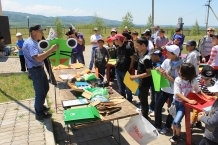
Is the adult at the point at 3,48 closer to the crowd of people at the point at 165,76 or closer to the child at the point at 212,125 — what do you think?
the crowd of people at the point at 165,76

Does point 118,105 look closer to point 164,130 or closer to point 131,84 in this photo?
point 131,84

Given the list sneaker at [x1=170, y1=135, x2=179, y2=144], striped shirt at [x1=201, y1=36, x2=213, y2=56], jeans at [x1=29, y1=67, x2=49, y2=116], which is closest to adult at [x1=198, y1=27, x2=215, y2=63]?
striped shirt at [x1=201, y1=36, x2=213, y2=56]

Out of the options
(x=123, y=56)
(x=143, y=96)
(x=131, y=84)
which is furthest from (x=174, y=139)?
(x=123, y=56)

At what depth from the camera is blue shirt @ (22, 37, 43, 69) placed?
3.53 metres

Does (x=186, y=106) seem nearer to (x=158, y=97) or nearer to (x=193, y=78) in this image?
(x=193, y=78)

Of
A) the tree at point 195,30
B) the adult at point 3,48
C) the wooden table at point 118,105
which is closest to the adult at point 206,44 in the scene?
the wooden table at point 118,105

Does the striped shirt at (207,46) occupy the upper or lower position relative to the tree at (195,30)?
lower

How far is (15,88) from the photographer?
259 inches

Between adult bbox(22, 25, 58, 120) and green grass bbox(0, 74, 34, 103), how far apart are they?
6.26ft

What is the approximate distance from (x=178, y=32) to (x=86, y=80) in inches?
203

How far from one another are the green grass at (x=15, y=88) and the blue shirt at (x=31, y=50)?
2259mm

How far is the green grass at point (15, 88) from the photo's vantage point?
5.79m

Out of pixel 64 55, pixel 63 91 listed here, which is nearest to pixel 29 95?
pixel 64 55

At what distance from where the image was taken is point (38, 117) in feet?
13.8
